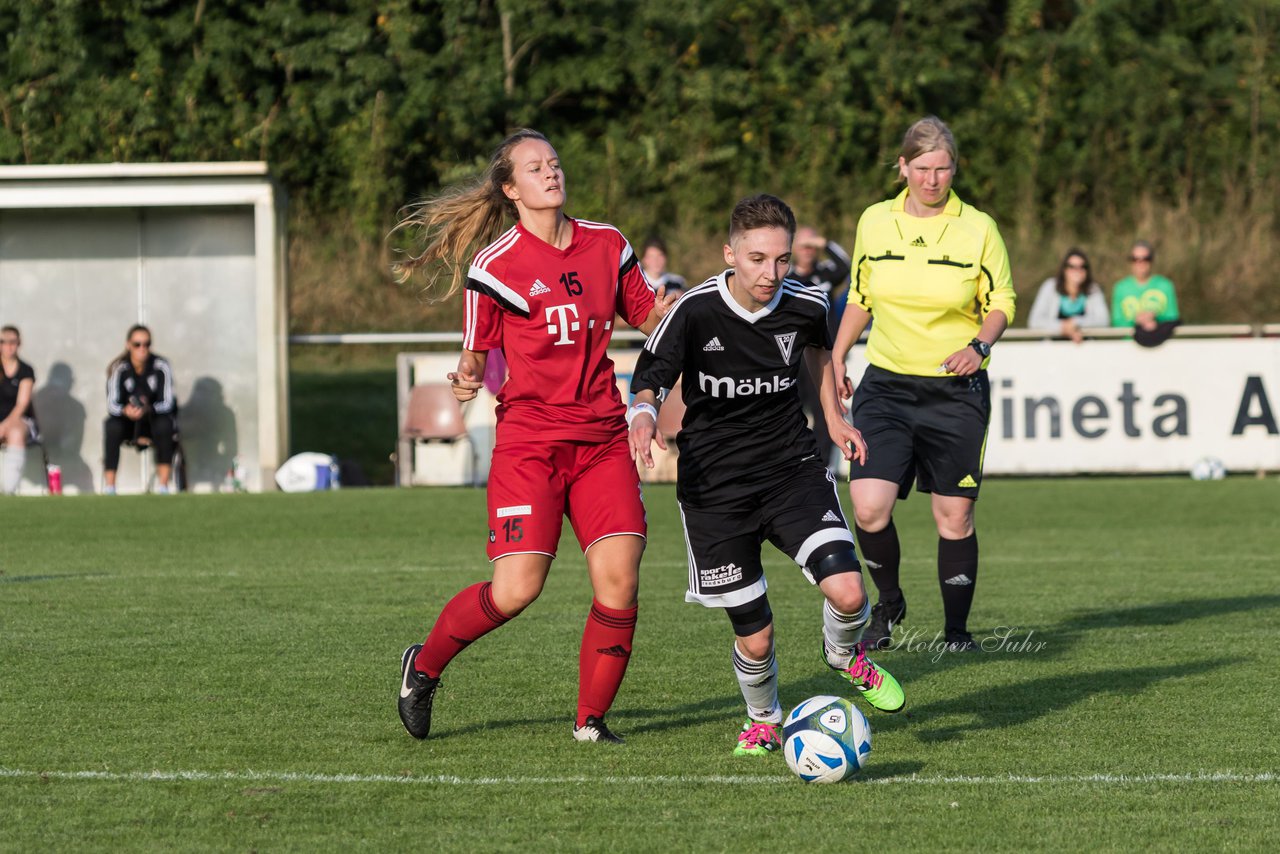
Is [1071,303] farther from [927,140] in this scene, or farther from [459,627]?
→ [459,627]

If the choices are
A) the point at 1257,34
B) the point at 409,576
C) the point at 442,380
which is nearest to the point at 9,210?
the point at 442,380

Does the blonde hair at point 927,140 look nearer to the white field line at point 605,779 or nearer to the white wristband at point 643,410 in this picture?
the white wristband at point 643,410

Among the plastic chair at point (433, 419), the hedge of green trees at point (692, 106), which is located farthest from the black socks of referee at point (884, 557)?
the hedge of green trees at point (692, 106)

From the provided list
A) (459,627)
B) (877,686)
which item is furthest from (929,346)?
(459,627)

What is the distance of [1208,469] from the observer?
1545 centimetres

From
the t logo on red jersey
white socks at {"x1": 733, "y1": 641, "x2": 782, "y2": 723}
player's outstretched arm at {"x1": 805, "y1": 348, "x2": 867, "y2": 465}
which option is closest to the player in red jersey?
the t logo on red jersey

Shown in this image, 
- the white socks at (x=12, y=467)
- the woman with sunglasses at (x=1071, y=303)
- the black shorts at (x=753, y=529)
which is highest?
the woman with sunglasses at (x=1071, y=303)

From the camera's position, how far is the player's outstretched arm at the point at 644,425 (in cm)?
504

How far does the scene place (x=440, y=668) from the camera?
548cm

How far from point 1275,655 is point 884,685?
7.97ft

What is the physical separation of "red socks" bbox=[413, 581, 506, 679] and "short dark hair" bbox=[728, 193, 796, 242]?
1275 millimetres

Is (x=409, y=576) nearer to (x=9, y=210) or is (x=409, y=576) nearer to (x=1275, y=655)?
(x=1275, y=655)

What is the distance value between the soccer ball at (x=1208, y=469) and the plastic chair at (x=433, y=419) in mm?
6472

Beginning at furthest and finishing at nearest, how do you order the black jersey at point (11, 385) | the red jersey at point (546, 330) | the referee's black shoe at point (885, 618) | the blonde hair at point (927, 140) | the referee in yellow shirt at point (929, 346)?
the black jersey at point (11, 385), the referee's black shoe at point (885, 618), the referee in yellow shirt at point (929, 346), the blonde hair at point (927, 140), the red jersey at point (546, 330)
